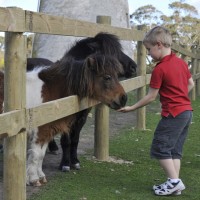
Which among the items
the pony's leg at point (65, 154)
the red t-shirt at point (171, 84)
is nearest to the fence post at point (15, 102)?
the red t-shirt at point (171, 84)

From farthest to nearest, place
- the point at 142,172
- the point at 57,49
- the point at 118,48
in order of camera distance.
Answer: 1. the point at 57,49
2. the point at 142,172
3. the point at 118,48

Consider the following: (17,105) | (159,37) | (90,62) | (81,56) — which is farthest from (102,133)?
(17,105)

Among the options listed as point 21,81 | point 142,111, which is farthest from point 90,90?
point 142,111

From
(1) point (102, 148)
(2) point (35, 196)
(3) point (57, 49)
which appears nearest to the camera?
(2) point (35, 196)

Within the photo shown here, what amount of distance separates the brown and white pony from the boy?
252mm

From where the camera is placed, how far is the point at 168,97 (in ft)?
14.8

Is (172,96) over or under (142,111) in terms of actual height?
over

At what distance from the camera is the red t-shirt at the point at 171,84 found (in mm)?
4465

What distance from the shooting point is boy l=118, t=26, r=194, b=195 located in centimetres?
448

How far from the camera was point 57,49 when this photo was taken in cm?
1272

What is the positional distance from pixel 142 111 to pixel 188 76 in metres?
3.93

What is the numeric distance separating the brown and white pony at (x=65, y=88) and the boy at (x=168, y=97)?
0.25 metres

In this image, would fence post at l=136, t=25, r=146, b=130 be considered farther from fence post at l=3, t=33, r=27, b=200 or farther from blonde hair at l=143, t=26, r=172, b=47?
fence post at l=3, t=33, r=27, b=200

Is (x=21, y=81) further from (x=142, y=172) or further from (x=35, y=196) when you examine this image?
(x=142, y=172)
